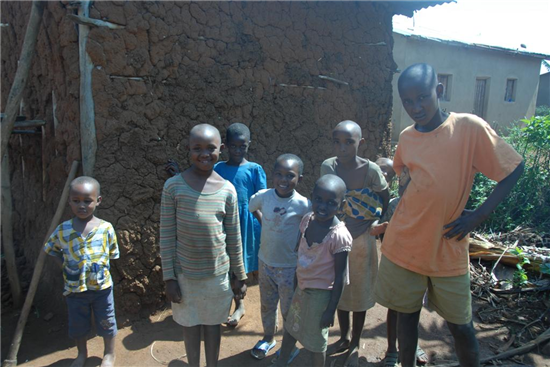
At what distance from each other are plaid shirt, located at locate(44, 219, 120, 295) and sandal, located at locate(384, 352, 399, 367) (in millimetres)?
1961

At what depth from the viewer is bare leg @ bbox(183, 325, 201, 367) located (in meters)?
2.28

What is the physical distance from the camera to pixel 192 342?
2.29 m

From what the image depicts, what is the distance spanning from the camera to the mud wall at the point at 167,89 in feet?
10.0

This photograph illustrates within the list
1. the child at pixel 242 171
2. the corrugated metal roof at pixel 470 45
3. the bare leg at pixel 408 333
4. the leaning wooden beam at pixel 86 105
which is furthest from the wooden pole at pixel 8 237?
the corrugated metal roof at pixel 470 45

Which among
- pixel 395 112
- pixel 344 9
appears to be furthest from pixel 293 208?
pixel 395 112

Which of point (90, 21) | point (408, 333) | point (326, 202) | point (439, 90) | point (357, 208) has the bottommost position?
point (408, 333)

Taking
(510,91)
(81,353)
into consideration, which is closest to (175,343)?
(81,353)

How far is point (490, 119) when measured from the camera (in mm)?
14086

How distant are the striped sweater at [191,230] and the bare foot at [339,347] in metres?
1.12

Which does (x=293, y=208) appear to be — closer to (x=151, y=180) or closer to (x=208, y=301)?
(x=208, y=301)

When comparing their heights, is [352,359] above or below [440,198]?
below

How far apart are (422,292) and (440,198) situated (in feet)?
1.79

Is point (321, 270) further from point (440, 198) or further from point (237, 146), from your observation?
point (237, 146)

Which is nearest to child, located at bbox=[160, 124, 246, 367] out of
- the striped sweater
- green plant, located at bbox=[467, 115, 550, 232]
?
the striped sweater
